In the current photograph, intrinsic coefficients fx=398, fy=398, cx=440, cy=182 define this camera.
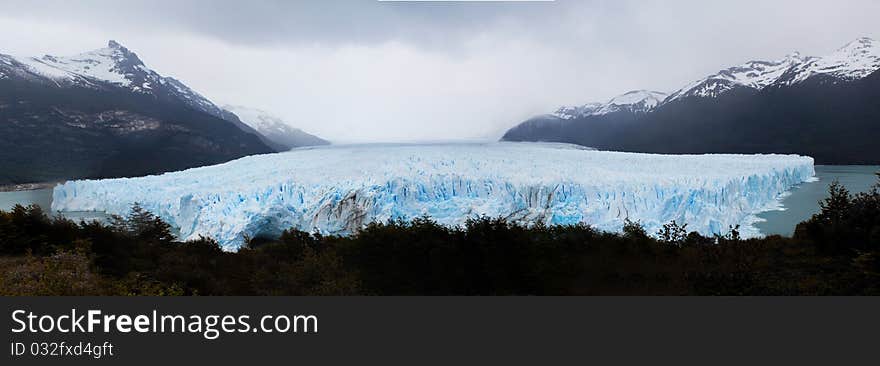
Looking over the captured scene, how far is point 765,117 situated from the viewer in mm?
33250

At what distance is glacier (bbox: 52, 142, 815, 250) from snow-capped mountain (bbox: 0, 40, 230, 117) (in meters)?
4.10

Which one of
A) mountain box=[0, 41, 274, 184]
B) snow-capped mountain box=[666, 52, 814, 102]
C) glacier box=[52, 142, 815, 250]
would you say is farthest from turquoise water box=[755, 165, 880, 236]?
snow-capped mountain box=[666, 52, 814, 102]

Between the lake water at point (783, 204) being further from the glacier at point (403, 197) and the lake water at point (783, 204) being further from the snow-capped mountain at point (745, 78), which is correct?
the snow-capped mountain at point (745, 78)

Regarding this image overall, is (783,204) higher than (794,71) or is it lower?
lower

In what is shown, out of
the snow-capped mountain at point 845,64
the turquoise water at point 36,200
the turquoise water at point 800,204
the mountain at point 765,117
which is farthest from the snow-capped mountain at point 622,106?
the turquoise water at point 36,200

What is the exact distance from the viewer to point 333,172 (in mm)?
8859

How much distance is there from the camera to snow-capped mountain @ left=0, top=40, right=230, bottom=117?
1117 centimetres

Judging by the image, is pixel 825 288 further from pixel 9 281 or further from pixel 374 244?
pixel 9 281

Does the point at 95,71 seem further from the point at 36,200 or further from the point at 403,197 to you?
the point at 403,197

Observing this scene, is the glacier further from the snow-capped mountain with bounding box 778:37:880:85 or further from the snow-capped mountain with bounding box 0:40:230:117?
the snow-capped mountain with bounding box 778:37:880:85

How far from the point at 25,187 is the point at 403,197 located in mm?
8480

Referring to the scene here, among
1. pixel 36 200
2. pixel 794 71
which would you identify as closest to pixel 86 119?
pixel 36 200

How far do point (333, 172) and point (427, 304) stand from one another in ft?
20.3

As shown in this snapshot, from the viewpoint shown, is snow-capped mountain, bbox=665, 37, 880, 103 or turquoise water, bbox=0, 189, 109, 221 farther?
snow-capped mountain, bbox=665, 37, 880, 103
